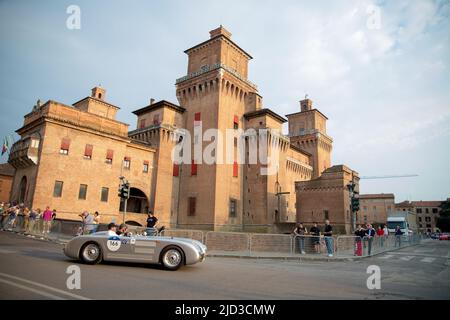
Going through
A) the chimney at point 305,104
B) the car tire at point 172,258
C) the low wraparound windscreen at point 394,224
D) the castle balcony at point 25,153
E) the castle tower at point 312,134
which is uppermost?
the chimney at point 305,104

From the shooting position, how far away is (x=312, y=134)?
56.1m

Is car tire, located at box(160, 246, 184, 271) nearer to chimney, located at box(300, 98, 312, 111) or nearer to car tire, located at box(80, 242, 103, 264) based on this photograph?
car tire, located at box(80, 242, 103, 264)

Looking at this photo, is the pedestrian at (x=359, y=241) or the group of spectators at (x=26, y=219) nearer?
the pedestrian at (x=359, y=241)

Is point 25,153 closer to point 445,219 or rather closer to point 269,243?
point 269,243

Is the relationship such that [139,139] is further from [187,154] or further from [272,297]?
[272,297]

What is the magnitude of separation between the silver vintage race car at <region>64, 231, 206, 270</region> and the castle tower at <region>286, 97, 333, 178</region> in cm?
4942

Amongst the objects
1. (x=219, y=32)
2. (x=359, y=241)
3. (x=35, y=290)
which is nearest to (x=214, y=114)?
(x=219, y=32)

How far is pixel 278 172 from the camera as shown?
1581 inches

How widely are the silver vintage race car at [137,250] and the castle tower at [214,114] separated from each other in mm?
24971

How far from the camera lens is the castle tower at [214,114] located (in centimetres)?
3522

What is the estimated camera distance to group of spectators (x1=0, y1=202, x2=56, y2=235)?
66.4 feet

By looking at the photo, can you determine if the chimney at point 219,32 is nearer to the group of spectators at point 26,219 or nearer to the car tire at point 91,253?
the group of spectators at point 26,219

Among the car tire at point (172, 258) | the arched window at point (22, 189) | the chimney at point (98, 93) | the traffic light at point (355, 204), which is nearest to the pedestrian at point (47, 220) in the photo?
the arched window at point (22, 189)
